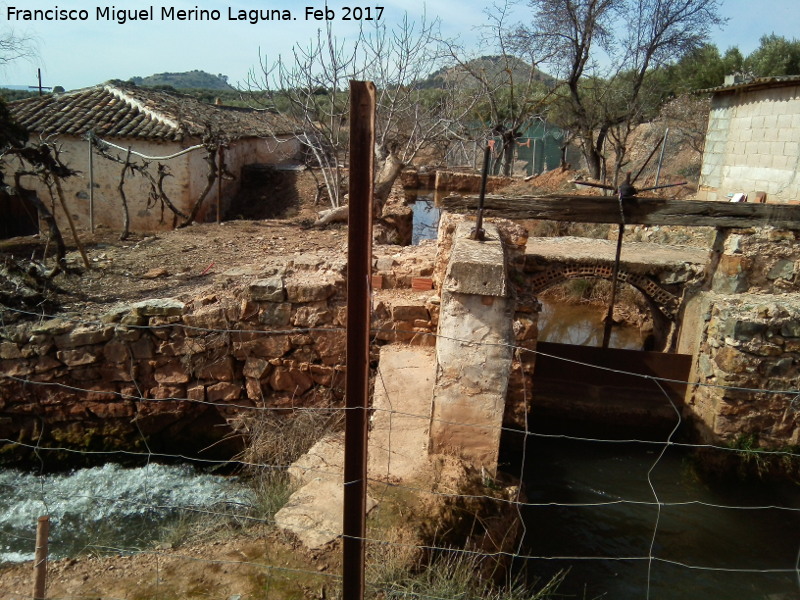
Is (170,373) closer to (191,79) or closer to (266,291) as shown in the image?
(266,291)

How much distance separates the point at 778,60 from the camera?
2180 centimetres

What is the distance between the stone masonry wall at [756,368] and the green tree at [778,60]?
58.2ft

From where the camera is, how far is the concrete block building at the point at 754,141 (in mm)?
12031

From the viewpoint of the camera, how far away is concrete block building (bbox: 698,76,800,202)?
12.0 meters

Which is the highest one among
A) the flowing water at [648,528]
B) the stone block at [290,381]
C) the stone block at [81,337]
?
the stone block at [81,337]

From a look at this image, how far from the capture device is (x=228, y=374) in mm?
6969

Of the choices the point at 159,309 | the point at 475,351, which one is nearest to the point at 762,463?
the point at 475,351

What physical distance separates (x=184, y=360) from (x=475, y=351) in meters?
4.07

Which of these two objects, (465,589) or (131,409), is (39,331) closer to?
(131,409)

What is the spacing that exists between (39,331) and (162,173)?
685 centimetres

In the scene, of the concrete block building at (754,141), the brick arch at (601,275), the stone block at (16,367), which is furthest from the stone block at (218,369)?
the concrete block building at (754,141)

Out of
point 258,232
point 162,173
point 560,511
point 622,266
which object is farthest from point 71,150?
point 560,511

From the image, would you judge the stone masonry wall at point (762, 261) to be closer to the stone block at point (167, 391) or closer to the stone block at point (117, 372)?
the stone block at point (167, 391)

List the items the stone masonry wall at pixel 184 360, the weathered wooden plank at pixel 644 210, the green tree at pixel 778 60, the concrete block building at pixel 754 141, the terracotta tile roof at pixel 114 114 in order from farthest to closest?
the green tree at pixel 778 60 < the terracotta tile roof at pixel 114 114 < the concrete block building at pixel 754 141 < the weathered wooden plank at pixel 644 210 < the stone masonry wall at pixel 184 360
